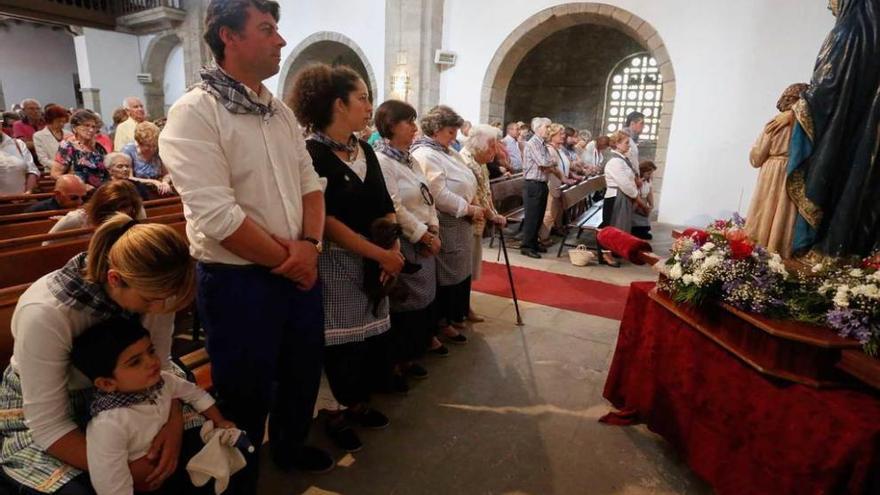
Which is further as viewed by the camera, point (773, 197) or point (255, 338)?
point (773, 197)

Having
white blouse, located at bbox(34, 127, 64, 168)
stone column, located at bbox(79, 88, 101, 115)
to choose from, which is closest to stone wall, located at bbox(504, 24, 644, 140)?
white blouse, located at bbox(34, 127, 64, 168)

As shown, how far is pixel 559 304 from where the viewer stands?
3844 millimetres

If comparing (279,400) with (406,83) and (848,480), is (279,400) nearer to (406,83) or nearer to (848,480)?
(848,480)

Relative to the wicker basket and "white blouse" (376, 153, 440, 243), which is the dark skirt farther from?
the wicker basket

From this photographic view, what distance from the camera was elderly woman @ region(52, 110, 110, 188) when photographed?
361 cm

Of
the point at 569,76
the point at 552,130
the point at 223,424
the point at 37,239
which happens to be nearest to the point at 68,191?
the point at 37,239

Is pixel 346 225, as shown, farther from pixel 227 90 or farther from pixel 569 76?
pixel 569 76

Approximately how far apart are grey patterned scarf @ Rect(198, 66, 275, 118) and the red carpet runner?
2.95 m

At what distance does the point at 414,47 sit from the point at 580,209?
13.6 ft

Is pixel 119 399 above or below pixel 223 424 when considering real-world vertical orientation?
above

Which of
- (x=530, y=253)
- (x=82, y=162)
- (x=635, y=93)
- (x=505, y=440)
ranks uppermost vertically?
(x=635, y=93)

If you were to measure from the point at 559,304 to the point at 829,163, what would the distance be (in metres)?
2.20

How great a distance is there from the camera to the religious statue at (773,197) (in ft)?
7.14

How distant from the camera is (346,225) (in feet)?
6.11
